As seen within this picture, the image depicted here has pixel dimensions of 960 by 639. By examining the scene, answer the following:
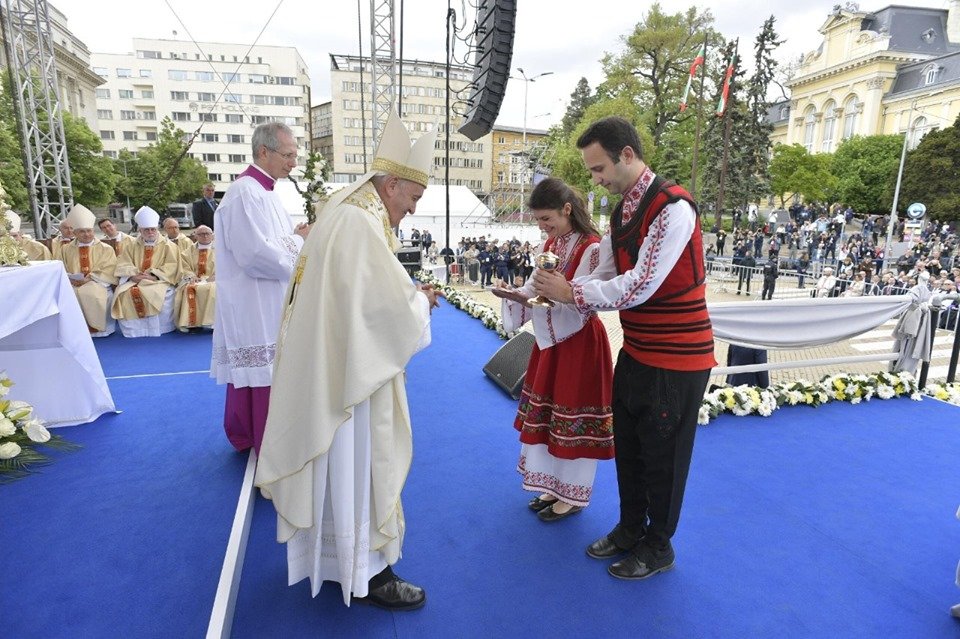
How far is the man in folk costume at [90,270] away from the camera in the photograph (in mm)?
6297

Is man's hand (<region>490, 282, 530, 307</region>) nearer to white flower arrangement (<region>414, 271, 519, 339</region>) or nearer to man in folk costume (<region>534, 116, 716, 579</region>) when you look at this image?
man in folk costume (<region>534, 116, 716, 579</region>)

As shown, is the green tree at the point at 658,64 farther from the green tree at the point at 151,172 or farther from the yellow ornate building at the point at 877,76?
the green tree at the point at 151,172

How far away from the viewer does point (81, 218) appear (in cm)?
630

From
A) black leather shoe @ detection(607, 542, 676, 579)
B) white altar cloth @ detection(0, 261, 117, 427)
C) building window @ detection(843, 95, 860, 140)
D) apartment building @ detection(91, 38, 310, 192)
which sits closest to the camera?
black leather shoe @ detection(607, 542, 676, 579)

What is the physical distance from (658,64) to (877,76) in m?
23.4

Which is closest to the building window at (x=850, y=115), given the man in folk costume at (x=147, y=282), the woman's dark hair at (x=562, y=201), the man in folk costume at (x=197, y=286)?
the man in folk costume at (x=197, y=286)

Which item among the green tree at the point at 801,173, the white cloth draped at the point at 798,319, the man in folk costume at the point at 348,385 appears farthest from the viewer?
the green tree at the point at 801,173

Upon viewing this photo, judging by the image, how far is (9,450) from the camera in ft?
10.2

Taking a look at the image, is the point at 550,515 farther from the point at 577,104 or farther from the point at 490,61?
the point at 577,104

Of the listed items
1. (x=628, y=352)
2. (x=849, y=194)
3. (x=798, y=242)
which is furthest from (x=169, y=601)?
(x=849, y=194)

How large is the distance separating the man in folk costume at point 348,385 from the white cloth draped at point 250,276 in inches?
42.7

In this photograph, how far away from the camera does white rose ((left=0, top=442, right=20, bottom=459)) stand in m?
3.07

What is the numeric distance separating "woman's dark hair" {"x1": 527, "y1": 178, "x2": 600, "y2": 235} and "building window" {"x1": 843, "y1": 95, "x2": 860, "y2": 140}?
5228cm

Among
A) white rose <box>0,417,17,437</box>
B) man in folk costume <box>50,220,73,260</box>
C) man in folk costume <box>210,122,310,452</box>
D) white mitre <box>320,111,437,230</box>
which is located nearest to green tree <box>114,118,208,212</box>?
man in folk costume <box>50,220,73,260</box>
